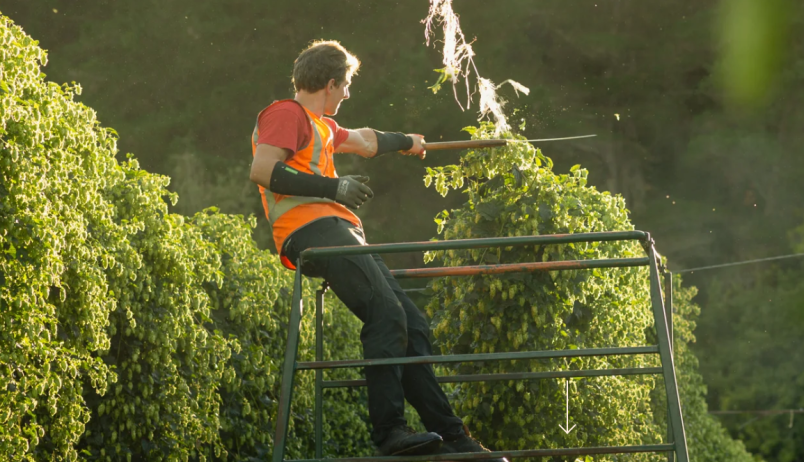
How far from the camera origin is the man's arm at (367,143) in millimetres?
4691

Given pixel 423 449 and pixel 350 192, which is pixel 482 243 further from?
pixel 423 449

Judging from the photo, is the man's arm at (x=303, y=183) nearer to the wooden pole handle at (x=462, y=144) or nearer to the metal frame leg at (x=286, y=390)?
the metal frame leg at (x=286, y=390)

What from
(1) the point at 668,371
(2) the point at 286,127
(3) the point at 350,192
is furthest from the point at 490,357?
(2) the point at 286,127

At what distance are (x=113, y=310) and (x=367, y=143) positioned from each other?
1.86m

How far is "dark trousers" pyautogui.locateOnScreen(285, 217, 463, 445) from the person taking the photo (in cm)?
358

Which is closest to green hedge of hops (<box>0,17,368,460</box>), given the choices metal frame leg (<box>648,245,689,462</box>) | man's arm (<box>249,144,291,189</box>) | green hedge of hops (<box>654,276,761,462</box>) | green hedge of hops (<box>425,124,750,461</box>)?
man's arm (<box>249,144,291,189</box>)

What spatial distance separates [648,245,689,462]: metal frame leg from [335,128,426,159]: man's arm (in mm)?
1661

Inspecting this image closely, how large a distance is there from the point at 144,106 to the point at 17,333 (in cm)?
1643

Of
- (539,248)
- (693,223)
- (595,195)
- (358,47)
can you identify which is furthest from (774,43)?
(539,248)

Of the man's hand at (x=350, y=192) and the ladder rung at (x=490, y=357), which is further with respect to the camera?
the man's hand at (x=350, y=192)

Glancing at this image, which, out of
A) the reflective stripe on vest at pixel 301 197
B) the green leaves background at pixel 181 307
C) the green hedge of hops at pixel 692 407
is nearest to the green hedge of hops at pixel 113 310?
the green leaves background at pixel 181 307

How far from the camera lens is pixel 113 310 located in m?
5.73

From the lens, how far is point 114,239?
18.3 feet

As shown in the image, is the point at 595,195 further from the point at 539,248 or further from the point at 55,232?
the point at 55,232
